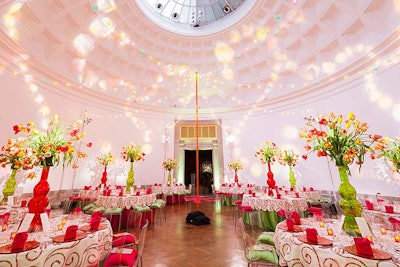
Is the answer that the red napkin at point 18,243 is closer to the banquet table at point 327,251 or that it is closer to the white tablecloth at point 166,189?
the banquet table at point 327,251

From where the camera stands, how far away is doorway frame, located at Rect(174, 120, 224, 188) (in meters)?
12.8

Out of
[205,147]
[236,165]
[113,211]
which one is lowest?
[113,211]

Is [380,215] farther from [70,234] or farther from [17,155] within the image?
[17,155]

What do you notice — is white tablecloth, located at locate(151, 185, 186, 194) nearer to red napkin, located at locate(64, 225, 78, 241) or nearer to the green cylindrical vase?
red napkin, located at locate(64, 225, 78, 241)

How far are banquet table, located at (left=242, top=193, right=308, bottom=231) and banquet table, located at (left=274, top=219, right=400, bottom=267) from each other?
8.67ft

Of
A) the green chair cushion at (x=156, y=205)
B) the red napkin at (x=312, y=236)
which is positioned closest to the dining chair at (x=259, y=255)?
the red napkin at (x=312, y=236)

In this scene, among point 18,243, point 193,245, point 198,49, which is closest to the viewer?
point 18,243

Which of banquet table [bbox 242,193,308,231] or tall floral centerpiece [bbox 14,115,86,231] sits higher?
tall floral centerpiece [bbox 14,115,86,231]

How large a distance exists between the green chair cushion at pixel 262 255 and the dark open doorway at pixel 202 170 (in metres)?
11.8

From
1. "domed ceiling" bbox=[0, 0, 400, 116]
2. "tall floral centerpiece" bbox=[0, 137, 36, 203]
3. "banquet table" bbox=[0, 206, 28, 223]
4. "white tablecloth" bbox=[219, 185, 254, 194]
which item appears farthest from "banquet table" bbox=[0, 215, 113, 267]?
"white tablecloth" bbox=[219, 185, 254, 194]

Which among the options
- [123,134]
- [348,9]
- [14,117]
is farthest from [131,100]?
[348,9]

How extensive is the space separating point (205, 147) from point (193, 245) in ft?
29.9

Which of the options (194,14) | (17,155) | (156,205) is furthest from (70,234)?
(194,14)

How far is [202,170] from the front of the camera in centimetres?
1534
